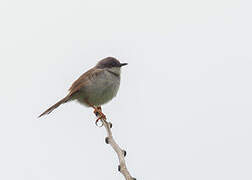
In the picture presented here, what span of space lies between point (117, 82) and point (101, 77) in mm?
343

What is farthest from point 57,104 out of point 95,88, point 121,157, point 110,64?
point 121,157

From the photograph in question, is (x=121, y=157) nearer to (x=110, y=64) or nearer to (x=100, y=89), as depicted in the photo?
(x=100, y=89)

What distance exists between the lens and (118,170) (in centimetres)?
416

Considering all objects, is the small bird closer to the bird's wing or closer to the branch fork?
the bird's wing

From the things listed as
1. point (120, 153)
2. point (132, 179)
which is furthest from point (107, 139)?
point (132, 179)

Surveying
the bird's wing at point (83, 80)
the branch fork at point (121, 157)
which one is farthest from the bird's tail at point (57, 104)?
the branch fork at point (121, 157)

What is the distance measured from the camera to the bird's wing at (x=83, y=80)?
8742 millimetres

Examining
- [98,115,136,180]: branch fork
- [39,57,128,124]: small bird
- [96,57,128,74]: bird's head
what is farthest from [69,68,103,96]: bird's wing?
[98,115,136,180]: branch fork

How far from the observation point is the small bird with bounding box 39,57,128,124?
8.64m

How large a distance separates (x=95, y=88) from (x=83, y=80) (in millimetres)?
367

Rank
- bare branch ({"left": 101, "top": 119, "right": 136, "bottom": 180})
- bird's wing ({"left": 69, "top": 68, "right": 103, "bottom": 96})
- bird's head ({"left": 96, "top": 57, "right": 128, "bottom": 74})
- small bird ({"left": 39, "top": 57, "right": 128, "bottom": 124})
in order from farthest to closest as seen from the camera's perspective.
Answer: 1. bird's head ({"left": 96, "top": 57, "right": 128, "bottom": 74})
2. bird's wing ({"left": 69, "top": 68, "right": 103, "bottom": 96})
3. small bird ({"left": 39, "top": 57, "right": 128, "bottom": 124})
4. bare branch ({"left": 101, "top": 119, "right": 136, "bottom": 180})

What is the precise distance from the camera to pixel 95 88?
28.5 ft

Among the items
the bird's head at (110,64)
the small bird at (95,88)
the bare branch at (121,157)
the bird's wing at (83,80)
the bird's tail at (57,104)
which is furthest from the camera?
the bird's head at (110,64)

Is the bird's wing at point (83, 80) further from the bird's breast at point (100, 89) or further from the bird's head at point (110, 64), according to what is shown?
the bird's head at point (110, 64)
